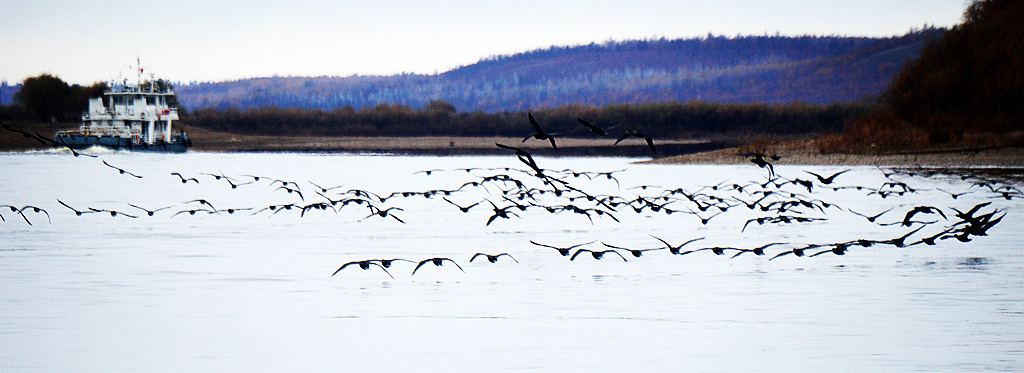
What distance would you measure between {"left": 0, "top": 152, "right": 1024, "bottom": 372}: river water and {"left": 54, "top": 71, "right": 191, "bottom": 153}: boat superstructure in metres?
47.3

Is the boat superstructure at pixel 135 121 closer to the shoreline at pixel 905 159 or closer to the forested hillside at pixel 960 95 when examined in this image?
the shoreline at pixel 905 159

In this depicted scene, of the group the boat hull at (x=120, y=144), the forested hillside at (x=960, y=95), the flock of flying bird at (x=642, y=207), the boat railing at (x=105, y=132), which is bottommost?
the boat hull at (x=120, y=144)

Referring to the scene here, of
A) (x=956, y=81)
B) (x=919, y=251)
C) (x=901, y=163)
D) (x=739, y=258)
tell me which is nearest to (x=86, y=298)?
(x=739, y=258)

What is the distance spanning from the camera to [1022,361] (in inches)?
160

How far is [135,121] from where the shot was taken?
57.6 metres

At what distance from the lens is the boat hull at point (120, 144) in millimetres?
53969

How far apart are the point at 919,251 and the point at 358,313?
5.09 metres

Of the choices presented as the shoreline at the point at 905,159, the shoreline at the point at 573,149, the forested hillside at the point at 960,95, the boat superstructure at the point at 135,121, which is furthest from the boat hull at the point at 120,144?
the forested hillside at the point at 960,95

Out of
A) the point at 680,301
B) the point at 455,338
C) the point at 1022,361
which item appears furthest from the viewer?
the point at 680,301

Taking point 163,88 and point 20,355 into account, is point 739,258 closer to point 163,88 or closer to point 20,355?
point 20,355

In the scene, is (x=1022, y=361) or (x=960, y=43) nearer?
(x=1022, y=361)

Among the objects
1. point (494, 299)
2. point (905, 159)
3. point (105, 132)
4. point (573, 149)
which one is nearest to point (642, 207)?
point (494, 299)

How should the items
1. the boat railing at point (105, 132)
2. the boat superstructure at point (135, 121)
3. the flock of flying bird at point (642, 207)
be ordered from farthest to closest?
1. the boat railing at point (105, 132)
2. the boat superstructure at point (135, 121)
3. the flock of flying bird at point (642, 207)

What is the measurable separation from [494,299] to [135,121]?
57285mm
